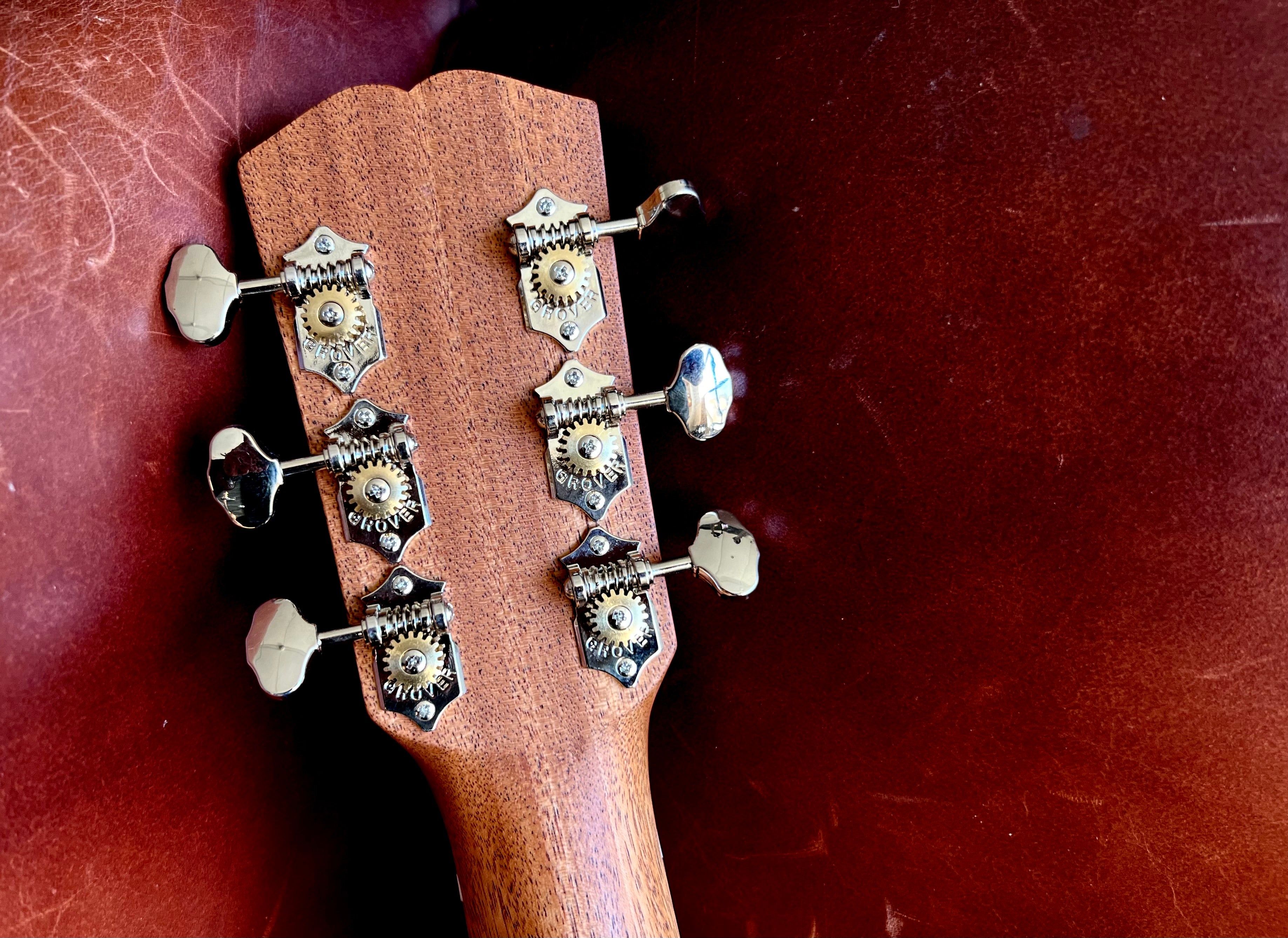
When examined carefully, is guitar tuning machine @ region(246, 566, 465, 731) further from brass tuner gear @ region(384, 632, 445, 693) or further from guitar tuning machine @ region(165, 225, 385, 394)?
guitar tuning machine @ region(165, 225, 385, 394)

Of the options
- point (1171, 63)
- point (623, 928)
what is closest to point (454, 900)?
point (623, 928)

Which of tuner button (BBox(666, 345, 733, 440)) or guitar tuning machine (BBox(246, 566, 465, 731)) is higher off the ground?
tuner button (BBox(666, 345, 733, 440))

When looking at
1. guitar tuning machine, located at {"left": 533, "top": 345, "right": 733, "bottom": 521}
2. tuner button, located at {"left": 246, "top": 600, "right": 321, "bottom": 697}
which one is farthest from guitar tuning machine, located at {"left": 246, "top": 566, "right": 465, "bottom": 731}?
guitar tuning machine, located at {"left": 533, "top": 345, "right": 733, "bottom": 521}

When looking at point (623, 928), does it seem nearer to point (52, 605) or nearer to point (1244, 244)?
point (52, 605)

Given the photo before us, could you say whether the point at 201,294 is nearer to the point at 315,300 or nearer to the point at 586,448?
the point at 315,300

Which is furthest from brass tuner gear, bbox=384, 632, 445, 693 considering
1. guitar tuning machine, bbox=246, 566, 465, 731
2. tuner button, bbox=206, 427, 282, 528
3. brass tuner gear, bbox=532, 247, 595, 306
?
brass tuner gear, bbox=532, 247, 595, 306

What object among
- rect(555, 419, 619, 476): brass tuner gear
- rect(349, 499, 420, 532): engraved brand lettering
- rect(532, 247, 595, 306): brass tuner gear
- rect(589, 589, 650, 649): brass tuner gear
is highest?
rect(532, 247, 595, 306): brass tuner gear

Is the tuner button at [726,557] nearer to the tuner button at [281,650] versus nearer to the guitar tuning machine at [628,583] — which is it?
the guitar tuning machine at [628,583]
